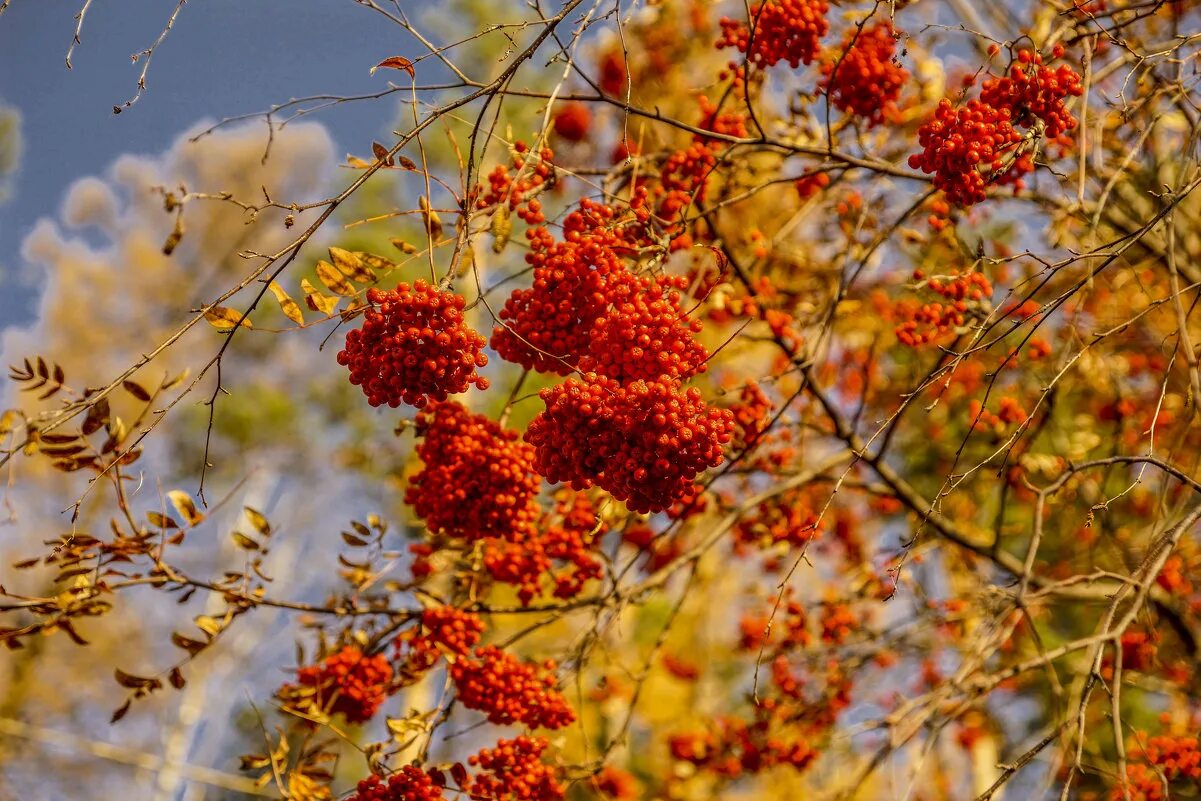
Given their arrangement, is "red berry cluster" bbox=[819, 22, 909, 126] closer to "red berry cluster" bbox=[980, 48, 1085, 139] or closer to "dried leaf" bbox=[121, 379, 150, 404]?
"red berry cluster" bbox=[980, 48, 1085, 139]

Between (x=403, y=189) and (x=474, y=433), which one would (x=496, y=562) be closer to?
(x=474, y=433)

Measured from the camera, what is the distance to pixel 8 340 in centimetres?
774

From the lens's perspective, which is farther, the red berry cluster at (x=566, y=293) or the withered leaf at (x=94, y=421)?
the withered leaf at (x=94, y=421)

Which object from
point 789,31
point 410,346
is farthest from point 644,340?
point 789,31

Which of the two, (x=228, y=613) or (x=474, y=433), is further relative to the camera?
(x=228, y=613)

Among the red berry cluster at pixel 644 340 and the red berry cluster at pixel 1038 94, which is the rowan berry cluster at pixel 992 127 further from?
the red berry cluster at pixel 644 340

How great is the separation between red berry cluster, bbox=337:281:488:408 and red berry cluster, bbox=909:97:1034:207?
1.01 m

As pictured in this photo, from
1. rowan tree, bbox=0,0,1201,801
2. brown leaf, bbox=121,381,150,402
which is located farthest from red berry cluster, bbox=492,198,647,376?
brown leaf, bbox=121,381,150,402

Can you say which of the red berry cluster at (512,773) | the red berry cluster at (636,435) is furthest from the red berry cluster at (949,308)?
the red berry cluster at (512,773)

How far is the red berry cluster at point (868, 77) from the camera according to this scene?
270 centimetres

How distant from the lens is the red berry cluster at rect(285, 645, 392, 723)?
252cm

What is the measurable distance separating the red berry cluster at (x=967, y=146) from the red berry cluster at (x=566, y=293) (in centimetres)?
60

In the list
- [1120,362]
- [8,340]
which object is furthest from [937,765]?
[8,340]

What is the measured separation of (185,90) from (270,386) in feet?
18.8
